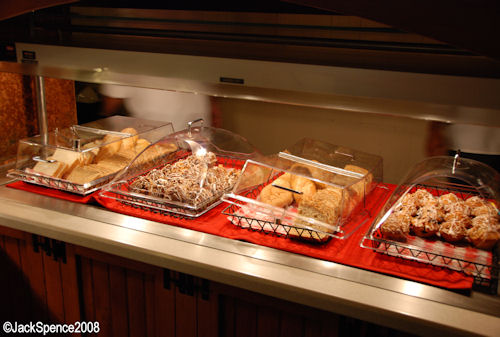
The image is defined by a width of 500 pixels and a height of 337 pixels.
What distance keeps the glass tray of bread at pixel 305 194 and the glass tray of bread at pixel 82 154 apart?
49cm

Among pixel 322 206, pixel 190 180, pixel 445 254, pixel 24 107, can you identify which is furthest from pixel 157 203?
pixel 24 107

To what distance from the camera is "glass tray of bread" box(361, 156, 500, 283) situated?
1.22 metres

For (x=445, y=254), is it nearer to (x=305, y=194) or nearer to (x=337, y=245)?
(x=337, y=245)

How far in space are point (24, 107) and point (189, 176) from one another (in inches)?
46.2

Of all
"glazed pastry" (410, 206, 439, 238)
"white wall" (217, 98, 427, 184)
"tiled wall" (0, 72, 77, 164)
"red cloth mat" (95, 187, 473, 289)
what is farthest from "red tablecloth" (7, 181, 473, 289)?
"tiled wall" (0, 72, 77, 164)

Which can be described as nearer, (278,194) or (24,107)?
Answer: (278,194)

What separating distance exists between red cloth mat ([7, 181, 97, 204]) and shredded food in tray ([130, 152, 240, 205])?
21cm

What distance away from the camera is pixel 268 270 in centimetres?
126

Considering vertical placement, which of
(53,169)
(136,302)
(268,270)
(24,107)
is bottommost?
(136,302)

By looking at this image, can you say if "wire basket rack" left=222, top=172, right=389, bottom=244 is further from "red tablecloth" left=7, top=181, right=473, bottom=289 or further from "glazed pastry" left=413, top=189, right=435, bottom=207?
"glazed pastry" left=413, top=189, right=435, bottom=207

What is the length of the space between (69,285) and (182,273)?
21.6 inches

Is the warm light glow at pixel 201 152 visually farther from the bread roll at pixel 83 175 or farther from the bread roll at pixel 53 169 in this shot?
the bread roll at pixel 53 169

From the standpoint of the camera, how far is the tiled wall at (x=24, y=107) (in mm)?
2186

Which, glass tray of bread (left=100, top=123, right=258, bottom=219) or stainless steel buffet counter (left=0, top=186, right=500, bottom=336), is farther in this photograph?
glass tray of bread (left=100, top=123, right=258, bottom=219)
